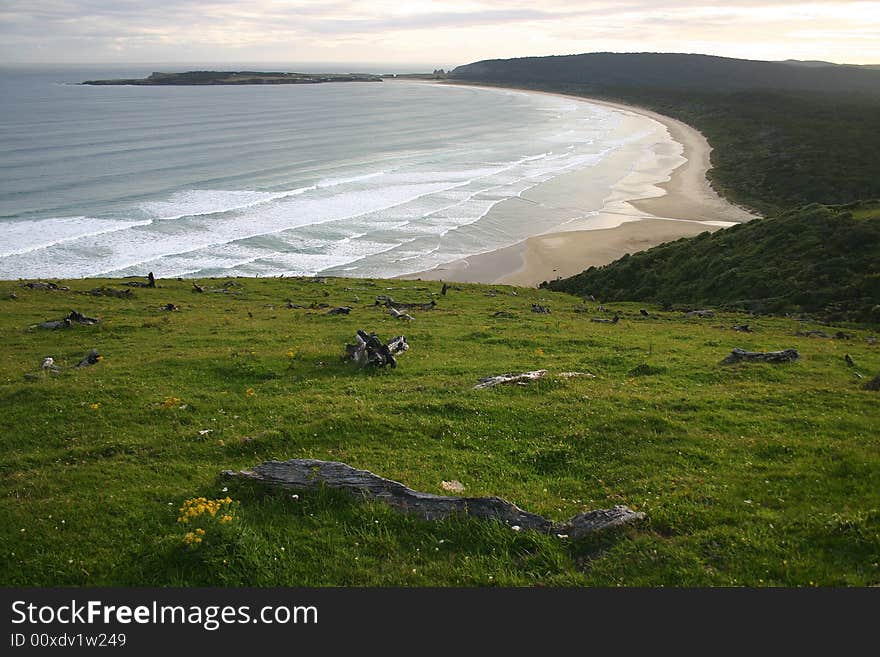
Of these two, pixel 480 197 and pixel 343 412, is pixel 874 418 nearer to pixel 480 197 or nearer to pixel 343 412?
pixel 343 412

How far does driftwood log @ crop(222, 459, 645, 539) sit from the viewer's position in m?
10.0

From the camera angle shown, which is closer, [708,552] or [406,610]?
[406,610]

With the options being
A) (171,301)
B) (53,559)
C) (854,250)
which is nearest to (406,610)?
(53,559)

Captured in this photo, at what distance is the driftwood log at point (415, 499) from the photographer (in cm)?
1000

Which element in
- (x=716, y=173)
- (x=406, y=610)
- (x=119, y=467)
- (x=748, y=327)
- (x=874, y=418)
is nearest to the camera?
(x=406, y=610)

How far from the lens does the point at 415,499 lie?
10.7m

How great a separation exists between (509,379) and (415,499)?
27.2 feet

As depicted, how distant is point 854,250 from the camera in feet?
125

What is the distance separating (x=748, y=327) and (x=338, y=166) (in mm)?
83322

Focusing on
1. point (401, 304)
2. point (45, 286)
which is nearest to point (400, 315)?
point (401, 304)

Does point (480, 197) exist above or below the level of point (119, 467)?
above

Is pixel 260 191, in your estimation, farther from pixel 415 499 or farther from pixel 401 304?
pixel 415 499

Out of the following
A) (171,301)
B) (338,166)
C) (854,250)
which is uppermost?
(338,166)

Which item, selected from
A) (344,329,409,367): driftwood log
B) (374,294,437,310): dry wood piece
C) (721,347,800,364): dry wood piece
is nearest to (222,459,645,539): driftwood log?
(344,329,409,367): driftwood log
